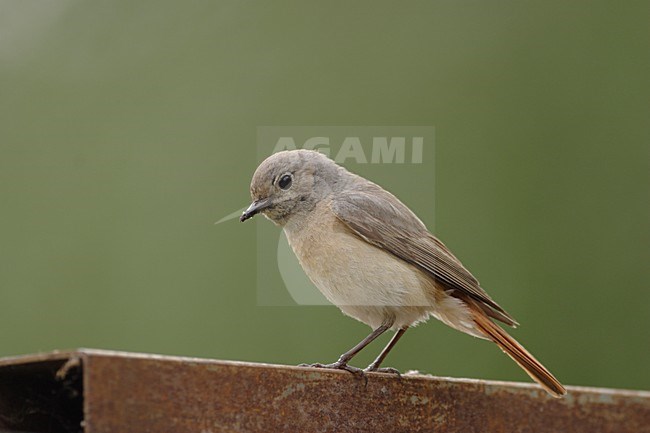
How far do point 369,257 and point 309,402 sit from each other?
132 centimetres

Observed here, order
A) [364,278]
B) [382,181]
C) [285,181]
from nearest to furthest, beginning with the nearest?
[364,278]
[285,181]
[382,181]

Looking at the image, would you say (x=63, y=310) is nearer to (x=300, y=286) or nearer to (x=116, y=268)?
(x=116, y=268)

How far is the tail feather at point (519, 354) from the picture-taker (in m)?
3.33

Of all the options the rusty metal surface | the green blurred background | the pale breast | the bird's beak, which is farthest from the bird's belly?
the green blurred background

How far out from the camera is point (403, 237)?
446cm

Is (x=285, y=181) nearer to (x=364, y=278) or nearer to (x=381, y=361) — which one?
(x=364, y=278)

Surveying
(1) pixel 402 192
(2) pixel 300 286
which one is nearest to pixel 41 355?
(2) pixel 300 286

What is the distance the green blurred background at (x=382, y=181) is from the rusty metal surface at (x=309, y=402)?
3.30 metres

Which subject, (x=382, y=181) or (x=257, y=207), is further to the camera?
(x=382, y=181)

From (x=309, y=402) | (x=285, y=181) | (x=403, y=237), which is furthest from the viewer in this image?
(x=285, y=181)

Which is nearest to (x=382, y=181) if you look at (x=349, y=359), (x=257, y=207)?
(x=257, y=207)

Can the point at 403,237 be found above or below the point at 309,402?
above

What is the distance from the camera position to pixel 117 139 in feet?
25.6

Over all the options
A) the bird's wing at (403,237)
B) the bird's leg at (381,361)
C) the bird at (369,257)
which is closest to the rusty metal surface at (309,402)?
the bird's leg at (381,361)
